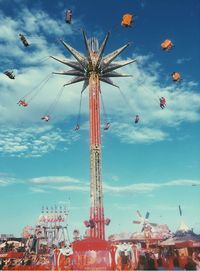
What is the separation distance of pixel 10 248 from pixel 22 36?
157 ft

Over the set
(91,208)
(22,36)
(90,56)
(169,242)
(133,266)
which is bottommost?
(133,266)

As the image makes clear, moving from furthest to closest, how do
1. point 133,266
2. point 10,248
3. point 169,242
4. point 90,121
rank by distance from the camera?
point 10,248 → point 169,242 → point 90,121 → point 133,266

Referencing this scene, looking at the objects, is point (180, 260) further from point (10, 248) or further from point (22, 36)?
point (10, 248)

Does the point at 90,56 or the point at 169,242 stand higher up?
the point at 90,56

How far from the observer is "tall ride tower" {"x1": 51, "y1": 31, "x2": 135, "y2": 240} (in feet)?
132

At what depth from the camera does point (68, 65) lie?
44.2 metres

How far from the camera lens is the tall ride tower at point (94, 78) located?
132 feet

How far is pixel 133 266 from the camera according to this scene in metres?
30.3

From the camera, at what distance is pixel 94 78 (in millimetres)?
45344

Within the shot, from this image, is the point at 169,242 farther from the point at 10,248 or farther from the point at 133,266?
the point at 10,248

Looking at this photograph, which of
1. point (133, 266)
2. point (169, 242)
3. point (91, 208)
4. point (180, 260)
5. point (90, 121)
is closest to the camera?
point (133, 266)

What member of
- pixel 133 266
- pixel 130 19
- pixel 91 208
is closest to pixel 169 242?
pixel 91 208

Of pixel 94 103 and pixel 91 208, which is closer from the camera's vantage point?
pixel 91 208

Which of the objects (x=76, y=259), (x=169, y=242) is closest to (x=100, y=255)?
(x=76, y=259)
